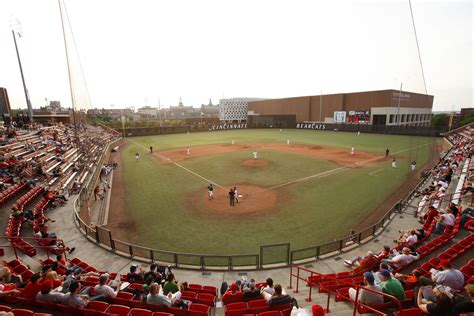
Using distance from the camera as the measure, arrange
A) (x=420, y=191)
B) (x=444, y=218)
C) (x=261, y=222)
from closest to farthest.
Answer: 1. (x=444, y=218)
2. (x=261, y=222)
3. (x=420, y=191)

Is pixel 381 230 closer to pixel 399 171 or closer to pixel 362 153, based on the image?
pixel 399 171

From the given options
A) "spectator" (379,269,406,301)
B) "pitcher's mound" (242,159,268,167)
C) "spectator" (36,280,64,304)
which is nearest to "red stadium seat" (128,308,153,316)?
"spectator" (36,280,64,304)

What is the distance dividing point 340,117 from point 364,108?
727 centimetres

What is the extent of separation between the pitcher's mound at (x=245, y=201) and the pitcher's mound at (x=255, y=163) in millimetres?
8518

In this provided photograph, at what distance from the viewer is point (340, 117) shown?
7706 cm

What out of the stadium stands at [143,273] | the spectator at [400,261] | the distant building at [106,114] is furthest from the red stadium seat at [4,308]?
the distant building at [106,114]

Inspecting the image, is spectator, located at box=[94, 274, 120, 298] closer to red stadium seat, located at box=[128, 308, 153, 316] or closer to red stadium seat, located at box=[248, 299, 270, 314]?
red stadium seat, located at box=[128, 308, 153, 316]

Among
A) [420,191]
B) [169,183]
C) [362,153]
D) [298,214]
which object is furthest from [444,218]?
[362,153]

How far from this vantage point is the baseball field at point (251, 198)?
1384 cm

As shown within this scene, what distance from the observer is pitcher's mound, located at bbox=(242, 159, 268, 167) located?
30794mm

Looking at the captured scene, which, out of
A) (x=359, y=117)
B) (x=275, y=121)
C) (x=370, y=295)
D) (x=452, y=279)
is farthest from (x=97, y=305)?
(x=275, y=121)

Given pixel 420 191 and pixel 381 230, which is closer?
pixel 381 230

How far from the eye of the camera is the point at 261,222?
50.8ft

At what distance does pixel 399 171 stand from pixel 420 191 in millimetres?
8690
